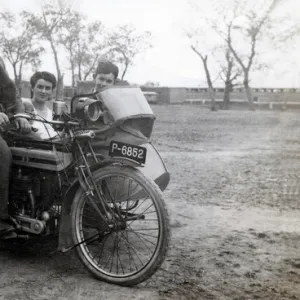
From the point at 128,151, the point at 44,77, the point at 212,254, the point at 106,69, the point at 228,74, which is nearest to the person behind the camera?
the point at 128,151

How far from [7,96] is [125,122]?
1.07 meters

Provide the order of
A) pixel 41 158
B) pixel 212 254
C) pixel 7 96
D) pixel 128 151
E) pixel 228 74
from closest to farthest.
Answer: pixel 128 151 < pixel 41 158 < pixel 212 254 < pixel 7 96 < pixel 228 74

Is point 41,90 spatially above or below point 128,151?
above

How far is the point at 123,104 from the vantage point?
366 cm

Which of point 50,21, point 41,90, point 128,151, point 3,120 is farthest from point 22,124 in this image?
point 50,21

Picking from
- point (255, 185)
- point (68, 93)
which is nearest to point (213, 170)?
point (255, 185)

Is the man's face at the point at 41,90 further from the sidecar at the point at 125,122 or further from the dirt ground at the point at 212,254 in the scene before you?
the dirt ground at the point at 212,254

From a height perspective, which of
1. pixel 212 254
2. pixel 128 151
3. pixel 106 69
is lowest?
pixel 212 254

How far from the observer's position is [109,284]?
329 centimetres

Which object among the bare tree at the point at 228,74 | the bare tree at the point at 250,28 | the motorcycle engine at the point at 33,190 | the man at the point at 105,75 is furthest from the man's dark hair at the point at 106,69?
the bare tree at the point at 228,74

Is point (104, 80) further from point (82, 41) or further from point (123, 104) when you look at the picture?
point (82, 41)

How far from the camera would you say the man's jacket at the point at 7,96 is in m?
3.97

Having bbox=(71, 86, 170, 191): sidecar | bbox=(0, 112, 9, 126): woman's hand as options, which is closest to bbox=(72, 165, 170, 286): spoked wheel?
bbox=(71, 86, 170, 191): sidecar

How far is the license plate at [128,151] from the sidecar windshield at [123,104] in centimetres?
27
